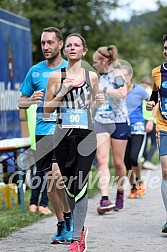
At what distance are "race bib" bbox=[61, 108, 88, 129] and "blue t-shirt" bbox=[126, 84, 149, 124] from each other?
14.6ft

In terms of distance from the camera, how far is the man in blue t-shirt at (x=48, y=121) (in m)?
7.19

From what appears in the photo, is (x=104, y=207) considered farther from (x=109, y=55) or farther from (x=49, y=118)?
(x=49, y=118)

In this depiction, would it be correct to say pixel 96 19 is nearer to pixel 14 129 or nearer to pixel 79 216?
pixel 14 129

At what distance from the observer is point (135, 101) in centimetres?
1114

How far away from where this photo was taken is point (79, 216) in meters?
6.44

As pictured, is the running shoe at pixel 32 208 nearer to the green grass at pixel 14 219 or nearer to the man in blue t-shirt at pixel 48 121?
the green grass at pixel 14 219

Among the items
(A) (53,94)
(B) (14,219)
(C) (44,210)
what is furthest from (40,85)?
(C) (44,210)

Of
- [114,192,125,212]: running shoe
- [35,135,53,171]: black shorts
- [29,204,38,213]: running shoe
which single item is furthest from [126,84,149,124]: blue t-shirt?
[35,135,53,171]: black shorts

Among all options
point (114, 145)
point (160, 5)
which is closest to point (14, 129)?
point (114, 145)

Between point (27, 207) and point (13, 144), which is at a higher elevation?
point (13, 144)

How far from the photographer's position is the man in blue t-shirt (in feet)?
23.6

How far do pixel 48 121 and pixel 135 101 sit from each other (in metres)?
3.79

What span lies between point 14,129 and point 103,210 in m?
4.47

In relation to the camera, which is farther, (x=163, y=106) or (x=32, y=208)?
(x=32, y=208)
